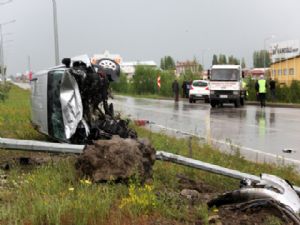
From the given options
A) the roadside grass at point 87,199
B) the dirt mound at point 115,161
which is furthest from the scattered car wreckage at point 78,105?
the dirt mound at point 115,161

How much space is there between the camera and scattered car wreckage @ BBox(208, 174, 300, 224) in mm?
5151

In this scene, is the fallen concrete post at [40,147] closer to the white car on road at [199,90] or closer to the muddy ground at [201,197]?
the muddy ground at [201,197]

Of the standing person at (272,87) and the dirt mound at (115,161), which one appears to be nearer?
the dirt mound at (115,161)

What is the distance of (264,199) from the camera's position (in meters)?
5.32

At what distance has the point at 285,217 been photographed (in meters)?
4.97

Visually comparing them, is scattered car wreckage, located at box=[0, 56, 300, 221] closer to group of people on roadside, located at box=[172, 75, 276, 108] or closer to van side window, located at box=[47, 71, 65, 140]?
van side window, located at box=[47, 71, 65, 140]

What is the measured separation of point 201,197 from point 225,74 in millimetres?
29453

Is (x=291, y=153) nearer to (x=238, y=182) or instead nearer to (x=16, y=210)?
(x=238, y=182)

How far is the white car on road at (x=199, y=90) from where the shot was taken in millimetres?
41969

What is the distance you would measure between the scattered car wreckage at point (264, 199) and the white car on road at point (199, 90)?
35.9m

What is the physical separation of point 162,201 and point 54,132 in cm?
548

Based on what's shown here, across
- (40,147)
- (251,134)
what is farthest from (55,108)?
(251,134)

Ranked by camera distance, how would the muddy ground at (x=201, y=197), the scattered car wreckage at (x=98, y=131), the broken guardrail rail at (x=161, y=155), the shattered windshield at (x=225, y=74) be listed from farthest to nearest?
the shattered windshield at (x=225, y=74) → the broken guardrail rail at (x=161, y=155) → the scattered car wreckage at (x=98, y=131) → the muddy ground at (x=201, y=197)

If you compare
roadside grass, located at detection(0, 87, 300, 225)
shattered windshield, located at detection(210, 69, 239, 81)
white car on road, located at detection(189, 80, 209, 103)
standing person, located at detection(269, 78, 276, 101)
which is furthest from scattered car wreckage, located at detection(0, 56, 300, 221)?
white car on road, located at detection(189, 80, 209, 103)
